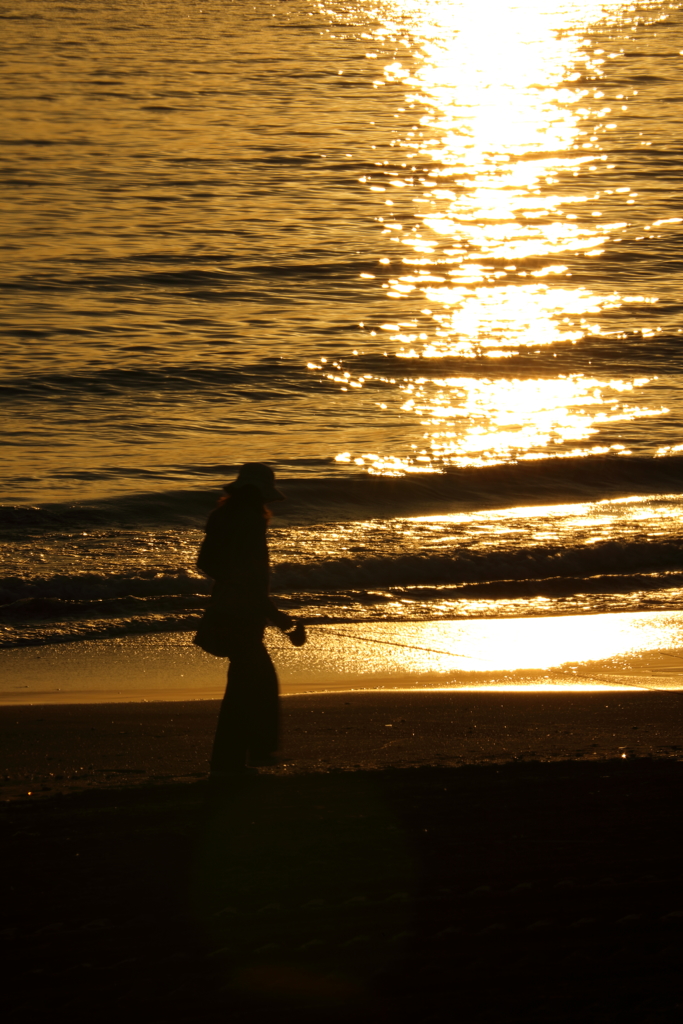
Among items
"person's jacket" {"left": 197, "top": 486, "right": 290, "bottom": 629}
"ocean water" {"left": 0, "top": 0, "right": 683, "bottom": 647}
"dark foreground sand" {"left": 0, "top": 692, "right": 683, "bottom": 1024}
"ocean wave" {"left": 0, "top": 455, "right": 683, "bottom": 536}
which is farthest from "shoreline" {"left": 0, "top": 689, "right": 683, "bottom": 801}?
"ocean wave" {"left": 0, "top": 455, "right": 683, "bottom": 536}

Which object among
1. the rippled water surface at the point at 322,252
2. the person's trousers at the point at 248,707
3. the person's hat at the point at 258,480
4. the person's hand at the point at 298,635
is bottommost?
the person's trousers at the point at 248,707

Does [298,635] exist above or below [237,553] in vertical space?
below

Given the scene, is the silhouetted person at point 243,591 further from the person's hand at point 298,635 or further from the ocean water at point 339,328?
the ocean water at point 339,328

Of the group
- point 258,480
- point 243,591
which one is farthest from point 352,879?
point 258,480

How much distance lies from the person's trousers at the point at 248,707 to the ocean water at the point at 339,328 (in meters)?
4.16

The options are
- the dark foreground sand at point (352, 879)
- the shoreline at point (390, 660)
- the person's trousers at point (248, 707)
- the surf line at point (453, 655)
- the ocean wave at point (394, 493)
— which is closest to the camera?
the dark foreground sand at point (352, 879)

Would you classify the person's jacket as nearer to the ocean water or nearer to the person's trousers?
the person's trousers

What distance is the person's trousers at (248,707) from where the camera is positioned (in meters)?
5.25

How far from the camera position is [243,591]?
17.0 ft

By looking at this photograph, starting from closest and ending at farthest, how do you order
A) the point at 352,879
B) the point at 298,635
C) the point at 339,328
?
the point at 352,879
the point at 298,635
the point at 339,328

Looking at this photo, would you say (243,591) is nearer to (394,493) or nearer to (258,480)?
(258,480)

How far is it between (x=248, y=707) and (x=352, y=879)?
3.79 ft

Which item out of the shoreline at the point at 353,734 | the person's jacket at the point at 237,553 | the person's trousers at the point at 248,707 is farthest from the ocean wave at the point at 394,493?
the person's jacket at the point at 237,553

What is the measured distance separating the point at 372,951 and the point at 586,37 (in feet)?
207
